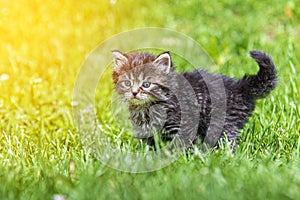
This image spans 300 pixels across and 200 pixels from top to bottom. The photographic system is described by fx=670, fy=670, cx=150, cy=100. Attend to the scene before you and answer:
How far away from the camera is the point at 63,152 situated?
17.0 ft

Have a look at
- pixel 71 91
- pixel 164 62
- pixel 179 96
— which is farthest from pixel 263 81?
pixel 71 91

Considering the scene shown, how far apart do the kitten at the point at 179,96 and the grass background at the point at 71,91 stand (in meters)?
0.29

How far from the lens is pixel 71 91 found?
737 centimetres

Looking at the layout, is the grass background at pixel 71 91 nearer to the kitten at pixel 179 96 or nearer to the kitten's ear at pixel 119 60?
the kitten at pixel 179 96

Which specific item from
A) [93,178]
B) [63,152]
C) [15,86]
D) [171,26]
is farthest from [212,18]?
[93,178]

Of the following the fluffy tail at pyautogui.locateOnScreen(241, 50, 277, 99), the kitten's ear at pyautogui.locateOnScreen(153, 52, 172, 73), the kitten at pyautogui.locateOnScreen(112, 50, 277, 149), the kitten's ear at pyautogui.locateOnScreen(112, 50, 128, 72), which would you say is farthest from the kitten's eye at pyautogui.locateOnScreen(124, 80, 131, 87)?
the fluffy tail at pyautogui.locateOnScreen(241, 50, 277, 99)

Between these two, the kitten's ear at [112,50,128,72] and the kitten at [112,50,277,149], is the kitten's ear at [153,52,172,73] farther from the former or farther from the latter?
the kitten's ear at [112,50,128,72]

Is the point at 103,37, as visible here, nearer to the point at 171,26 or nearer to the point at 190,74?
the point at 171,26

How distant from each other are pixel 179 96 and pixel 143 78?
35 cm

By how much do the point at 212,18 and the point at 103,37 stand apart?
1.87 m

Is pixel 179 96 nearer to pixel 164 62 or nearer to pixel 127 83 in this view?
pixel 164 62

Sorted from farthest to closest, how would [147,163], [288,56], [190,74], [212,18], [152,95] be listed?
1. [212,18]
2. [288,56]
3. [190,74]
4. [152,95]
5. [147,163]

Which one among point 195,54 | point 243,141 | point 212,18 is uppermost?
point 212,18

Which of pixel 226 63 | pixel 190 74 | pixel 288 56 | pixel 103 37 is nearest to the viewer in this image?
pixel 190 74
